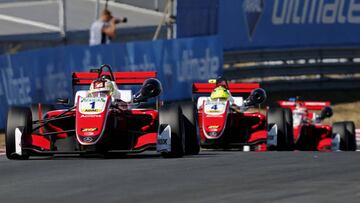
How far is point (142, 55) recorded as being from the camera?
2464 centimetres

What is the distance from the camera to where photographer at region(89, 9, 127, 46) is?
73.7ft

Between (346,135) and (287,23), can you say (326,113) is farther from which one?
(287,23)

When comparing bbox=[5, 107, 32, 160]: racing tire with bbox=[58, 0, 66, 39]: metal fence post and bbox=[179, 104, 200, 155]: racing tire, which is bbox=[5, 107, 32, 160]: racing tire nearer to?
bbox=[179, 104, 200, 155]: racing tire

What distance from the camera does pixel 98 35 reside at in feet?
75.8

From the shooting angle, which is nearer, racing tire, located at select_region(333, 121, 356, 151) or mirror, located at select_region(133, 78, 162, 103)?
mirror, located at select_region(133, 78, 162, 103)

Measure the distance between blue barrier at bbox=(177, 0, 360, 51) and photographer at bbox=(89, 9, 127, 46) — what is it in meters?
3.97

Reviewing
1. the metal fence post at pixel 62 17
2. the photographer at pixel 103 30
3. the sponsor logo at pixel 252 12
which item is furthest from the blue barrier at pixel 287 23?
the photographer at pixel 103 30

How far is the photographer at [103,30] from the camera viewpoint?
22453 mm

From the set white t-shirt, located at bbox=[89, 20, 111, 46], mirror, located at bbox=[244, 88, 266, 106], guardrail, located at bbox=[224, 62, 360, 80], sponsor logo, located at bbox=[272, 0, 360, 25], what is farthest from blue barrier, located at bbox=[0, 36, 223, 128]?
mirror, located at bbox=[244, 88, 266, 106]

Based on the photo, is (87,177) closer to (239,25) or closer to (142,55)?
(142,55)

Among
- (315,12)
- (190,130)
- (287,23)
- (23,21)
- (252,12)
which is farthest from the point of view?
(315,12)

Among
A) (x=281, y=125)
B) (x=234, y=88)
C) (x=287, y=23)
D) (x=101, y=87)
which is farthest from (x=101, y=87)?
(x=287, y=23)

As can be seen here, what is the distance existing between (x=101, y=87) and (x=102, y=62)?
8.38m

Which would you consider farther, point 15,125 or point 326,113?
point 326,113
